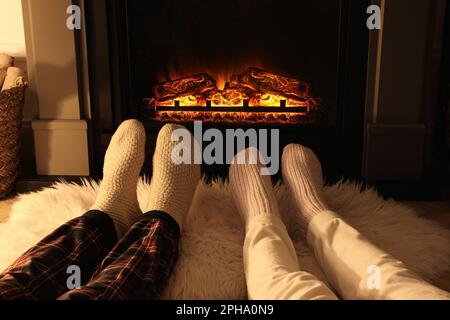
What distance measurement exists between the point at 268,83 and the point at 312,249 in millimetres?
833

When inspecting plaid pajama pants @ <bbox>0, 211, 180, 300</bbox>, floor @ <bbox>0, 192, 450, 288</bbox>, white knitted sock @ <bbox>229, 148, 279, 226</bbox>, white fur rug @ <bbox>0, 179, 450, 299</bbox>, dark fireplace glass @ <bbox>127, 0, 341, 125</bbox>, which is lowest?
floor @ <bbox>0, 192, 450, 288</bbox>

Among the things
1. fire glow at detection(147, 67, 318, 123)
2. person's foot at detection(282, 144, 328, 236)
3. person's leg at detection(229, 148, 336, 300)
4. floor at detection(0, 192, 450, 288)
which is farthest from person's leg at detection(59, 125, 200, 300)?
floor at detection(0, 192, 450, 288)

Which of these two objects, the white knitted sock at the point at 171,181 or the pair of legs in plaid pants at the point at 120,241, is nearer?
the pair of legs in plaid pants at the point at 120,241

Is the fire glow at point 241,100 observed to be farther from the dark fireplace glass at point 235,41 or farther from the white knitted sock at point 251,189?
the white knitted sock at point 251,189

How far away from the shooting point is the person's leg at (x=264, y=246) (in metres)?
0.71

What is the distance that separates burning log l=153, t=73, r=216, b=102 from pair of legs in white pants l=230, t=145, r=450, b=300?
0.53 metres

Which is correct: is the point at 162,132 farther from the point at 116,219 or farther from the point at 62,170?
the point at 62,170

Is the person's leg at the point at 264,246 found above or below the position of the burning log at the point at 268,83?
below

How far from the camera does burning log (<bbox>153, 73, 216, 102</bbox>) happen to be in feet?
5.81

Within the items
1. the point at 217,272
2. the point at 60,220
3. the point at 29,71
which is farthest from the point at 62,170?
the point at 217,272

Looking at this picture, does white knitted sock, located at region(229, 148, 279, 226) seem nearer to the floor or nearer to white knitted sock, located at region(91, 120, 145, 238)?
white knitted sock, located at region(91, 120, 145, 238)

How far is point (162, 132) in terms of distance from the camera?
129 cm

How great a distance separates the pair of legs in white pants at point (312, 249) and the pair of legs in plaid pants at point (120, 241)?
148mm

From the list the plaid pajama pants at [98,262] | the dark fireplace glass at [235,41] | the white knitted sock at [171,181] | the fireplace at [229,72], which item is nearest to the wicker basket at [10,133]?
the fireplace at [229,72]
